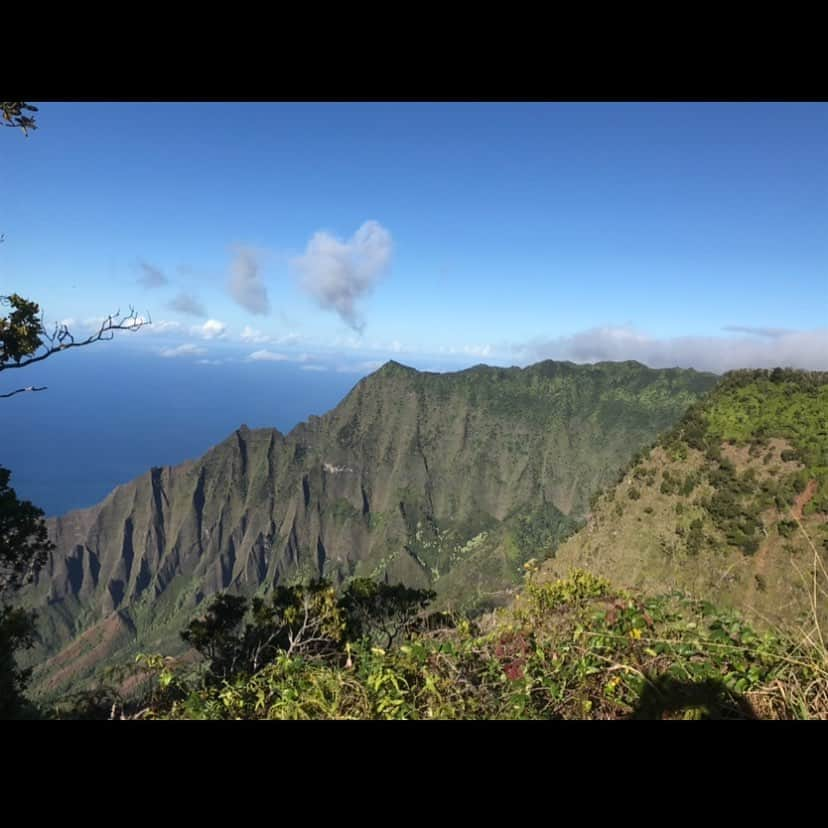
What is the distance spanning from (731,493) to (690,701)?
99.3 feet

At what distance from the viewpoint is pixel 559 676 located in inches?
107

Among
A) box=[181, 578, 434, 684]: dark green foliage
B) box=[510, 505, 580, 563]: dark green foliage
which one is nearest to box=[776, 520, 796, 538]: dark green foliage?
box=[181, 578, 434, 684]: dark green foliage

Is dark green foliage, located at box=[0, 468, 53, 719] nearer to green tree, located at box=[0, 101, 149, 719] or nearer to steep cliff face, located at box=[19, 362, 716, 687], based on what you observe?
green tree, located at box=[0, 101, 149, 719]

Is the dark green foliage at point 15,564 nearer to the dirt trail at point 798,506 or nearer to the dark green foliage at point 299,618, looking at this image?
the dark green foliage at point 299,618

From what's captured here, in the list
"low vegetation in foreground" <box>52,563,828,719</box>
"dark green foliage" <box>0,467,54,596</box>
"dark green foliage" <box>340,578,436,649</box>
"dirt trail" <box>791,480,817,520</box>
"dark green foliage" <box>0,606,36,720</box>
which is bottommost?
"dirt trail" <box>791,480,817,520</box>

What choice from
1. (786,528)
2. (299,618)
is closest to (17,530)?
(299,618)

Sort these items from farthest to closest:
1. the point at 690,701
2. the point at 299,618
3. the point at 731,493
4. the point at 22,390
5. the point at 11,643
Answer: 1. the point at 731,493
2. the point at 299,618
3. the point at 11,643
4. the point at 22,390
5. the point at 690,701

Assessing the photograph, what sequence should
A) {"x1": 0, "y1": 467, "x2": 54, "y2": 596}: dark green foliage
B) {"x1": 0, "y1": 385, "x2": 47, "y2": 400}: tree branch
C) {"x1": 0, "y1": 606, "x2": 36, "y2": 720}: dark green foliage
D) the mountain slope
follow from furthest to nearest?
the mountain slope, {"x1": 0, "y1": 467, "x2": 54, "y2": 596}: dark green foliage, {"x1": 0, "y1": 606, "x2": 36, "y2": 720}: dark green foliage, {"x1": 0, "y1": 385, "x2": 47, "y2": 400}: tree branch

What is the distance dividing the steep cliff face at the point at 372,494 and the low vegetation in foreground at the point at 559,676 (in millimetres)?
90484

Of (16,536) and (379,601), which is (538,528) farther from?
(16,536)

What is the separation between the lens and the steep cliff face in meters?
100
